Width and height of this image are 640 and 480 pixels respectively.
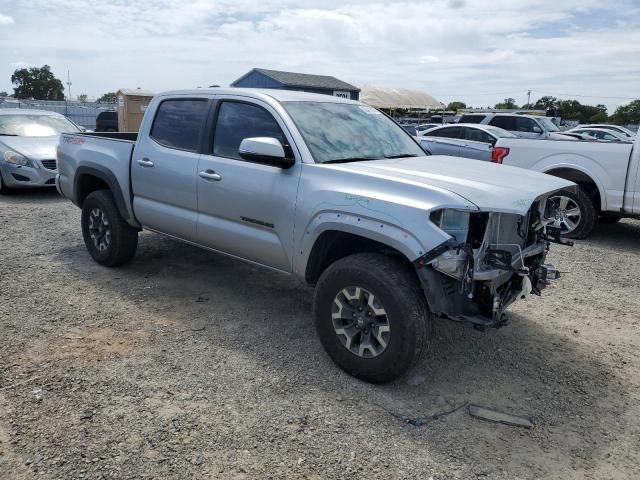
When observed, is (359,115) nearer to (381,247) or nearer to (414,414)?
(381,247)

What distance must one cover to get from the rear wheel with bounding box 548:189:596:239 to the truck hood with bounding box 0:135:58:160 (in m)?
8.33

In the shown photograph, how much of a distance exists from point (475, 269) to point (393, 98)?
3894 cm

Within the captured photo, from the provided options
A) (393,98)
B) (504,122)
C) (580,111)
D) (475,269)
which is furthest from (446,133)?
(580,111)

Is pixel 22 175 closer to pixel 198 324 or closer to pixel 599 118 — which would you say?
pixel 198 324

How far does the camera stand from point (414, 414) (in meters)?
3.25

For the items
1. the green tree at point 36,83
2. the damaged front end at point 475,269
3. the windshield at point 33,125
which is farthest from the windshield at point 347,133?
the green tree at point 36,83

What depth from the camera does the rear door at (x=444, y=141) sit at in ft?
40.8

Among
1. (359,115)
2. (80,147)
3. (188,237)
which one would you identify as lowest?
(188,237)

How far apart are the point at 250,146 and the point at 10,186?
7.56 m

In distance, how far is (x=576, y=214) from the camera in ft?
24.9

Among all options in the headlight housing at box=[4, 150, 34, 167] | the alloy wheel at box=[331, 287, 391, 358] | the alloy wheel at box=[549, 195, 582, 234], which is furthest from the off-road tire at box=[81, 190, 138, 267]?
the alloy wheel at box=[549, 195, 582, 234]

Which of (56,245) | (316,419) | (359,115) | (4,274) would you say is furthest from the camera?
(56,245)

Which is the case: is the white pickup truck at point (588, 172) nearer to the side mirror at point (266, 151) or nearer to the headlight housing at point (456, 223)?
the headlight housing at point (456, 223)

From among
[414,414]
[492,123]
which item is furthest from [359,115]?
[492,123]
